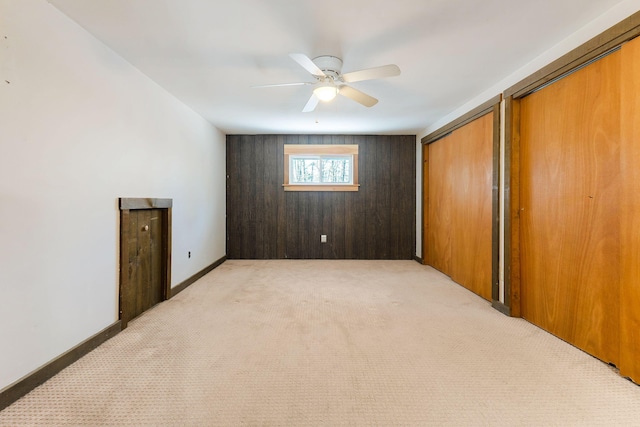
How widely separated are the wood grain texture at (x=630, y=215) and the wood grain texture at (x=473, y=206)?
4.34 ft

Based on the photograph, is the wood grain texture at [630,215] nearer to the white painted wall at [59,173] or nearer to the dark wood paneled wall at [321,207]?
the white painted wall at [59,173]

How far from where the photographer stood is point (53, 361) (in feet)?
5.64

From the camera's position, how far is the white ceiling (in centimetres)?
175

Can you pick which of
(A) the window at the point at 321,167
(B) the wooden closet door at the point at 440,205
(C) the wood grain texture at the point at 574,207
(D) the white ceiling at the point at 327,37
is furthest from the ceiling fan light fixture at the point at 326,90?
(A) the window at the point at 321,167

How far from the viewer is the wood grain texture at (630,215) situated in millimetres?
1608

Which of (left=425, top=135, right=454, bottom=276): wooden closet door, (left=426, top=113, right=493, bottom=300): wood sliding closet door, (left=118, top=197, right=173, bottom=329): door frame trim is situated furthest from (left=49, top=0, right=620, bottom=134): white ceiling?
(left=118, top=197, right=173, bottom=329): door frame trim

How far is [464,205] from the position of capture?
3.60 meters

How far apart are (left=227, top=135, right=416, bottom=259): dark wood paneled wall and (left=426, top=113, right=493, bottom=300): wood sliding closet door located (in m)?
0.65

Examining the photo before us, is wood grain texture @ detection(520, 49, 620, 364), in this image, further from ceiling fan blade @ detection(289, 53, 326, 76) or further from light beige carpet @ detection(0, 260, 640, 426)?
ceiling fan blade @ detection(289, 53, 326, 76)

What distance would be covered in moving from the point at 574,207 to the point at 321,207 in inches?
144

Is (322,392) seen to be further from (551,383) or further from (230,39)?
(230,39)

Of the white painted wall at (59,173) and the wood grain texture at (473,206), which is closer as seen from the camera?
the white painted wall at (59,173)

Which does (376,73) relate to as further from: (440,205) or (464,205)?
(440,205)

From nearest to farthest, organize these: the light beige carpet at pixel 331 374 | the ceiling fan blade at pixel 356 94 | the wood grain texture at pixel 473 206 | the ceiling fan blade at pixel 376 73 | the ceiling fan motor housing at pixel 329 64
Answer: the light beige carpet at pixel 331 374, the ceiling fan blade at pixel 376 73, the ceiling fan motor housing at pixel 329 64, the ceiling fan blade at pixel 356 94, the wood grain texture at pixel 473 206
